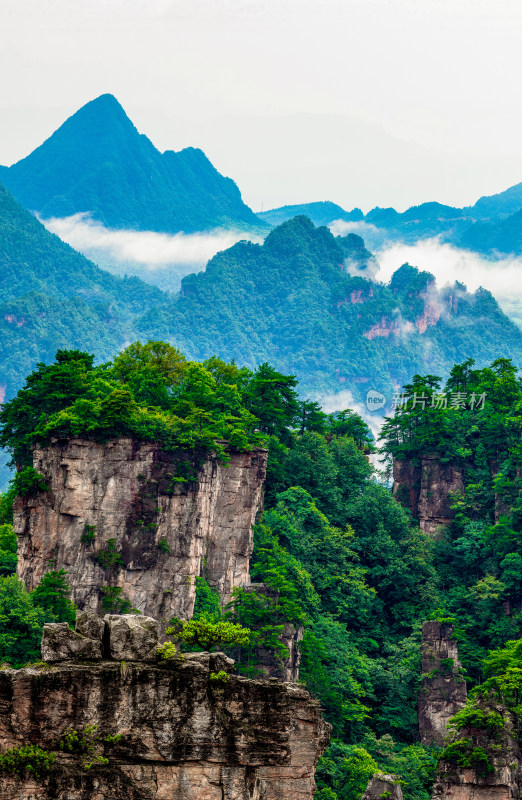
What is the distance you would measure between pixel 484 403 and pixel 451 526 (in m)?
9.00

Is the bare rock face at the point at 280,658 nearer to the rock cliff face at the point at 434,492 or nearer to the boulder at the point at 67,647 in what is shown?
the rock cliff face at the point at 434,492

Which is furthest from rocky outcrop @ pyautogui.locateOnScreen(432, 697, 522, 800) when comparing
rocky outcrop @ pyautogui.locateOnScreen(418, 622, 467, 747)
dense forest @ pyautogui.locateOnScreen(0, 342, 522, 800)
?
rocky outcrop @ pyautogui.locateOnScreen(418, 622, 467, 747)

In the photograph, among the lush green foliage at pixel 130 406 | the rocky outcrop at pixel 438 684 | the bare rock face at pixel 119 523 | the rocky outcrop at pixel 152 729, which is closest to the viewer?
the rocky outcrop at pixel 152 729

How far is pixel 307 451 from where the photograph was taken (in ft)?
270

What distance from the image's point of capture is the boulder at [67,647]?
30781mm

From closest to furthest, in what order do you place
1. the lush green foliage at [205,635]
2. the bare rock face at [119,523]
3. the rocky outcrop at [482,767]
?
the lush green foliage at [205,635], the rocky outcrop at [482,767], the bare rock face at [119,523]

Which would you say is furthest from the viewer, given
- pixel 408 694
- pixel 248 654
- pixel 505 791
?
pixel 408 694

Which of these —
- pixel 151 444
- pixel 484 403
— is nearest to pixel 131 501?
pixel 151 444

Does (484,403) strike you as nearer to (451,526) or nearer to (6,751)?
(451,526)

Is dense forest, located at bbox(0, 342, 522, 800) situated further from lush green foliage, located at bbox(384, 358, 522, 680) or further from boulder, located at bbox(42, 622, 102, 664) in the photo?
boulder, located at bbox(42, 622, 102, 664)

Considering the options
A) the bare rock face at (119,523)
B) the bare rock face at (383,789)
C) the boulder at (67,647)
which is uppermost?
the bare rock face at (119,523)

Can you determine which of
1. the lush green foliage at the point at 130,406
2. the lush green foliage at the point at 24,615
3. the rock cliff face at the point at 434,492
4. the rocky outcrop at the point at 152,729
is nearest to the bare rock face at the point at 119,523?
the lush green foliage at the point at 130,406

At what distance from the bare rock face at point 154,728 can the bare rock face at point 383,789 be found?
24.6 metres

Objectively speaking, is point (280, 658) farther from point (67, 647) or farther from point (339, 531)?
point (67, 647)
